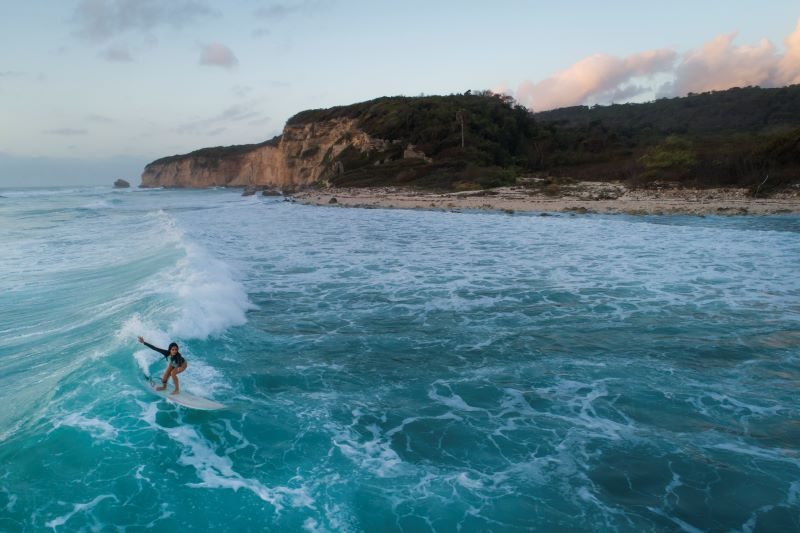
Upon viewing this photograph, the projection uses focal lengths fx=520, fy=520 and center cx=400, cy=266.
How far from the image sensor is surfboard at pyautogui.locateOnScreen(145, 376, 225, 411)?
5.84 m

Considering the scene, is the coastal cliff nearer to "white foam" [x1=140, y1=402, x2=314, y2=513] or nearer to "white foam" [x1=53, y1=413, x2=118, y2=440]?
"white foam" [x1=140, y1=402, x2=314, y2=513]

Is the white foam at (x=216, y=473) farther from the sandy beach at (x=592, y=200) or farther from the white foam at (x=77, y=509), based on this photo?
the sandy beach at (x=592, y=200)

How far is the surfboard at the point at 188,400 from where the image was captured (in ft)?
19.2

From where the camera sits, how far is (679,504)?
4234 mm

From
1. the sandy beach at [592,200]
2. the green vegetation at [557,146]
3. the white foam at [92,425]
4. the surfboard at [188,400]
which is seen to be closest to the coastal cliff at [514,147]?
the green vegetation at [557,146]

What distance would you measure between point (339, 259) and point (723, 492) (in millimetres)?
12554

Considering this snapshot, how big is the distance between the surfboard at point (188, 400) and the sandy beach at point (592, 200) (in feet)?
76.6

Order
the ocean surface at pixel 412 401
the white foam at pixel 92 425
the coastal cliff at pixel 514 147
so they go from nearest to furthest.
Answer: the ocean surface at pixel 412 401 < the white foam at pixel 92 425 < the coastal cliff at pixel 514 147

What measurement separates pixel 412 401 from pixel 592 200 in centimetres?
2643

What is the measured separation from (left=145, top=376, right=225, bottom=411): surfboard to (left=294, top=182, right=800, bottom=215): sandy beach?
23345mm

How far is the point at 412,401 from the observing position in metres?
6.09

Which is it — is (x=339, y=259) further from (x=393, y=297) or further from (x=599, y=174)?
(x=599, y=174)

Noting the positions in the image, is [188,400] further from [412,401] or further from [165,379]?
[412,401]

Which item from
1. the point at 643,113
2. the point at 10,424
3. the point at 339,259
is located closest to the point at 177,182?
the point at 643,113
